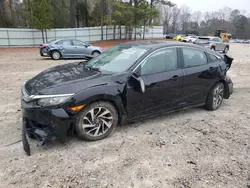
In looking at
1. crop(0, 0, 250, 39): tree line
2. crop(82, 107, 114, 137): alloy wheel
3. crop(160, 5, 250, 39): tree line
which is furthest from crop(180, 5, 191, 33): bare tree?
crop(82, 107, 114, 137): alloy wheel

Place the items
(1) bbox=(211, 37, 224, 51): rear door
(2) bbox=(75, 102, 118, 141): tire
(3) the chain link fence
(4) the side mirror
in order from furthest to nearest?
(3) the chain link fence
(1) bbox=(211, 37, 224, 51): rear door
(4) the side mirror
(2) bbox=(75, 102, 118, 141): tire

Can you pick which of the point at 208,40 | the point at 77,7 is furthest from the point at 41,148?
the point at 77,7

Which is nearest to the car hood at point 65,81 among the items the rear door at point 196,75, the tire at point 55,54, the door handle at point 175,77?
the door handle at point 175,77

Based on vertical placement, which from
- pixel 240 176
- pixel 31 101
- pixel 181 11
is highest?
pixel 181 11

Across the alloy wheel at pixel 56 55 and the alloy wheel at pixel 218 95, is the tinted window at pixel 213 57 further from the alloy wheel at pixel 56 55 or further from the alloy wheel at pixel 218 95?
the alloy wheel at pixel 56 55

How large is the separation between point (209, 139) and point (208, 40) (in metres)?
18.1

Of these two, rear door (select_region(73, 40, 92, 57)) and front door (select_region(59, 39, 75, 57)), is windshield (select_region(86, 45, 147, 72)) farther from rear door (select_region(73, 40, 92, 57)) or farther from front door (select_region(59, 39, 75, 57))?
rear door (select_region(73, 40, 92, 57))

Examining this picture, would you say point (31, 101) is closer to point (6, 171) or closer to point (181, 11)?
point (6, 171)

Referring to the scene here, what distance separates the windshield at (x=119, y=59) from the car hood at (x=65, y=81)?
0.28 metres

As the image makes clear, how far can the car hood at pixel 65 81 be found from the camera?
3.11 metres

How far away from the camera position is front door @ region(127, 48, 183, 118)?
3.64 m

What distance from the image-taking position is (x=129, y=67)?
12.0ft

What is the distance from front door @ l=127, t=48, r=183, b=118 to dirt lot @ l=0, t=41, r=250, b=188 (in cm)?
41

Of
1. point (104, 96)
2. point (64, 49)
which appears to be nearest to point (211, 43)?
point (64, 49)
